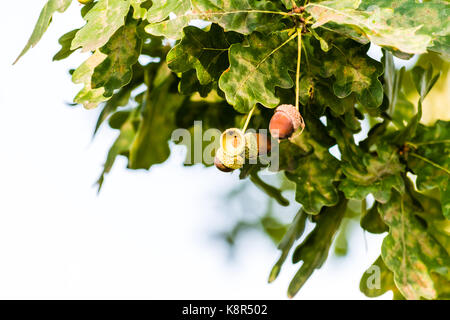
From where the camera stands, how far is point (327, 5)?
124 cm

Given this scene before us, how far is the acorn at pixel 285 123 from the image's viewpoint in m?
1.33

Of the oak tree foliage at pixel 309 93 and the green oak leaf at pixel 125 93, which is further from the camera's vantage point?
the green oak leaf at pixel 125 93

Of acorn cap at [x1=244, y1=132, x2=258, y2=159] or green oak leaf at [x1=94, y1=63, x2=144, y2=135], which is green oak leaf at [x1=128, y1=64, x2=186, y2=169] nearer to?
green oak leaf at [x1=94, y1=63, x2=144, y2=135]

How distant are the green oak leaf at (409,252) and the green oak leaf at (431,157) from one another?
3.5 inches

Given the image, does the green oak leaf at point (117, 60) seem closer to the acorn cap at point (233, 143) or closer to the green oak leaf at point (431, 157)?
the acorn cap at point (233, 143)

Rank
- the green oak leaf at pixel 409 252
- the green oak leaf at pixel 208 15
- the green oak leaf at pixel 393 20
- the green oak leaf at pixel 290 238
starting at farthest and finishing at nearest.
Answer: the green oak leaf at pixel 290 238 → the green oak leaf at pixel 409 252 → the green oak leaf at pixel 208 15 → the green oak leaf at pixel 393 20

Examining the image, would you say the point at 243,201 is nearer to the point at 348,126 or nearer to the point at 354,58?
the point at 348,126

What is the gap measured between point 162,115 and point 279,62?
27.6 inches

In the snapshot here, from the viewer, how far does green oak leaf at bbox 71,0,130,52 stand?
141cm

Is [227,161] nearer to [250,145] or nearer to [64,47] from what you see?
[250,145]

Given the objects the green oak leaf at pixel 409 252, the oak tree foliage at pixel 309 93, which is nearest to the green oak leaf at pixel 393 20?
the oak tree foliage at pixel 309 93

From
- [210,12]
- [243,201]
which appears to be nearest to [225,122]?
[210,12]

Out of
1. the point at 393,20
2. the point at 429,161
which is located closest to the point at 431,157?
the point at 429,161

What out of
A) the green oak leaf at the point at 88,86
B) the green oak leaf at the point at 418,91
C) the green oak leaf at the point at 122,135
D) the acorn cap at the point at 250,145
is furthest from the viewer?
the green oak leaf at the point at 122,135
